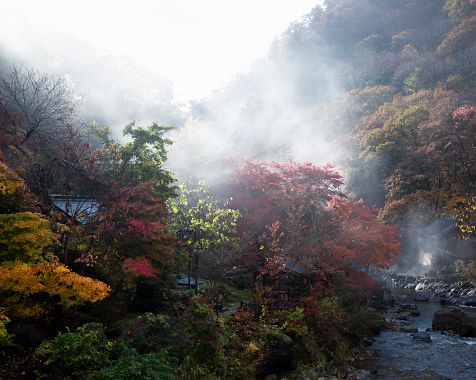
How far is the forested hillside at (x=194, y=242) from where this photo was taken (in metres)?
11.4

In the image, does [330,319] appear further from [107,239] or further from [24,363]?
[24,363]

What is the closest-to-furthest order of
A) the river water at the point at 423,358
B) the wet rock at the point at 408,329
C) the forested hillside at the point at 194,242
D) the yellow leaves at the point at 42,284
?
the yellow leaves at the point at 42,284, the forested hillside at the point at 194,242, the river water at the point at 423,358, the wet rock at the point at 408,329

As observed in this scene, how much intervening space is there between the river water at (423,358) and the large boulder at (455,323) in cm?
75

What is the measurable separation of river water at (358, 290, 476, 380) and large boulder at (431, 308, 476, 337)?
2.45ft

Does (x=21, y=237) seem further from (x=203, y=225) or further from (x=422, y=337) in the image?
(x=422, y=337)

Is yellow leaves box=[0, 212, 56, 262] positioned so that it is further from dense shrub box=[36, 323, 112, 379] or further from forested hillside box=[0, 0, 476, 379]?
dense shrub box=[36, 323, 112, 379]

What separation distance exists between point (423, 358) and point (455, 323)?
571 centimetres

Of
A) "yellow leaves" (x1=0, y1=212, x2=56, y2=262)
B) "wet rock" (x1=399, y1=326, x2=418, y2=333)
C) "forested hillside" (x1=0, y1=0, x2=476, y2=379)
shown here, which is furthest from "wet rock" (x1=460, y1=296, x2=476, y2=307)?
"yellow leaves" (x1=0, y1=212, x2=56, y2=262)

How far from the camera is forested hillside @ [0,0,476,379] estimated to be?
11359 mm

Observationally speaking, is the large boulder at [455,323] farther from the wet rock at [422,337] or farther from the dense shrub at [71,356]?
the dense shrub at [71,356]

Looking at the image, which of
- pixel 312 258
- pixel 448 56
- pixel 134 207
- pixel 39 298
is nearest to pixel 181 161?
pixel 312 258

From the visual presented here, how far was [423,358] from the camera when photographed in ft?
60.6

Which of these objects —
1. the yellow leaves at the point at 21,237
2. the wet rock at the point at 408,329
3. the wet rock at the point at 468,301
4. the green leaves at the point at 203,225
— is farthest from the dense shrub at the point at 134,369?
the wet rock at the point at 468,301

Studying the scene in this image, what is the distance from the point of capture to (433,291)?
3722 cm
